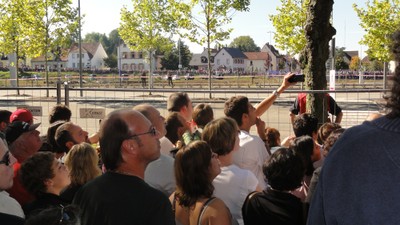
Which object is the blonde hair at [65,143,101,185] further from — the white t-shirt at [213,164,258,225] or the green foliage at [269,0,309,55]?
the green foliage at [269,0,309,55]

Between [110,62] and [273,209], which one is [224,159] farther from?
[110,62]

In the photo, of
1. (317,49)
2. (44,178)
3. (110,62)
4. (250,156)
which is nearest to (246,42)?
(110,62)

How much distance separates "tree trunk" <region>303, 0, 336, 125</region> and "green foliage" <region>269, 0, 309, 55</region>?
20455mm

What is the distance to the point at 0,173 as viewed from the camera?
309cm

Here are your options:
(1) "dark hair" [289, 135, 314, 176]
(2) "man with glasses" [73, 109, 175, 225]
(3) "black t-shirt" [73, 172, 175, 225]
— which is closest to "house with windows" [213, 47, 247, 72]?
(1) "dark hair" [289, 135, 314, 176]

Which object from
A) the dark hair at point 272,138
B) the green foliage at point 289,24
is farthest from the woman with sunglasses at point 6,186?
the green foliage at point 289,24

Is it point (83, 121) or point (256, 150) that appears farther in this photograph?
point (83, 121)

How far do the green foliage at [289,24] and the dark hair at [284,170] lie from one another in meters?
25.4

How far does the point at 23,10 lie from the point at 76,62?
372ft

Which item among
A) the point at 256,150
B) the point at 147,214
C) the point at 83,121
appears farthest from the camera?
the point at 83,121

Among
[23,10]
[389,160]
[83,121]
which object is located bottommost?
[83,121]

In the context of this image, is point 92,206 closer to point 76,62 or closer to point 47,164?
point 47,164

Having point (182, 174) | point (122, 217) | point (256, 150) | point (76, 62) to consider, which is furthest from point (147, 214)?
point (76, 62)

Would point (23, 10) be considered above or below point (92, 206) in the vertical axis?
above
